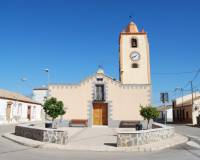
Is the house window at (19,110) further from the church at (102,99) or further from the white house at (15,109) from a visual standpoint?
the church at (102,99)

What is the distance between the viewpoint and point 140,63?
31344 mm

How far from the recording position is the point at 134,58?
3155 centimetres

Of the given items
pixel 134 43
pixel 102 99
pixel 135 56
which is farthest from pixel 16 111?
pixel 134 43

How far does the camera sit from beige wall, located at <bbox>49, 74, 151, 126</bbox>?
26297 millimetres

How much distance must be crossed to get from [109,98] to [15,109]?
59.3 feet

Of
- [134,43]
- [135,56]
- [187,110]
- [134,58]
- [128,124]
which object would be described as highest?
[134,43]

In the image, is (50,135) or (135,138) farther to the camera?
(50,135)

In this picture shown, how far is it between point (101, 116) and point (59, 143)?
47.1 feet

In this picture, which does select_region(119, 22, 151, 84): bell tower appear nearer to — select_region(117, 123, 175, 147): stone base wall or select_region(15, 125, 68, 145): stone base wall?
select_region(117, 123, 175, 147): stone base wall

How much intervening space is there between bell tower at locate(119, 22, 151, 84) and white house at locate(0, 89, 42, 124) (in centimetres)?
1556

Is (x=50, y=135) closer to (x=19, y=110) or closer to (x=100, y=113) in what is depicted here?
(x=100, y=113)

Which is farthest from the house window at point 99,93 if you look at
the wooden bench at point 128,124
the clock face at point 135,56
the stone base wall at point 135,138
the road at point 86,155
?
the road at point 86,155

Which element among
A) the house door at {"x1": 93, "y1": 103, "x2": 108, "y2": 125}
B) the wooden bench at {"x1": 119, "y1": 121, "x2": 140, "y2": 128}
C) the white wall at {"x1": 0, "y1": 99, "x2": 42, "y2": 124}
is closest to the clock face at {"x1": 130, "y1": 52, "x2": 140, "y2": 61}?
the house door at {"x1": 93, "y1": 103, "x2": 108, "y2": 125}

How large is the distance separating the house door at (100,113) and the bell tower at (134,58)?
214 inches
